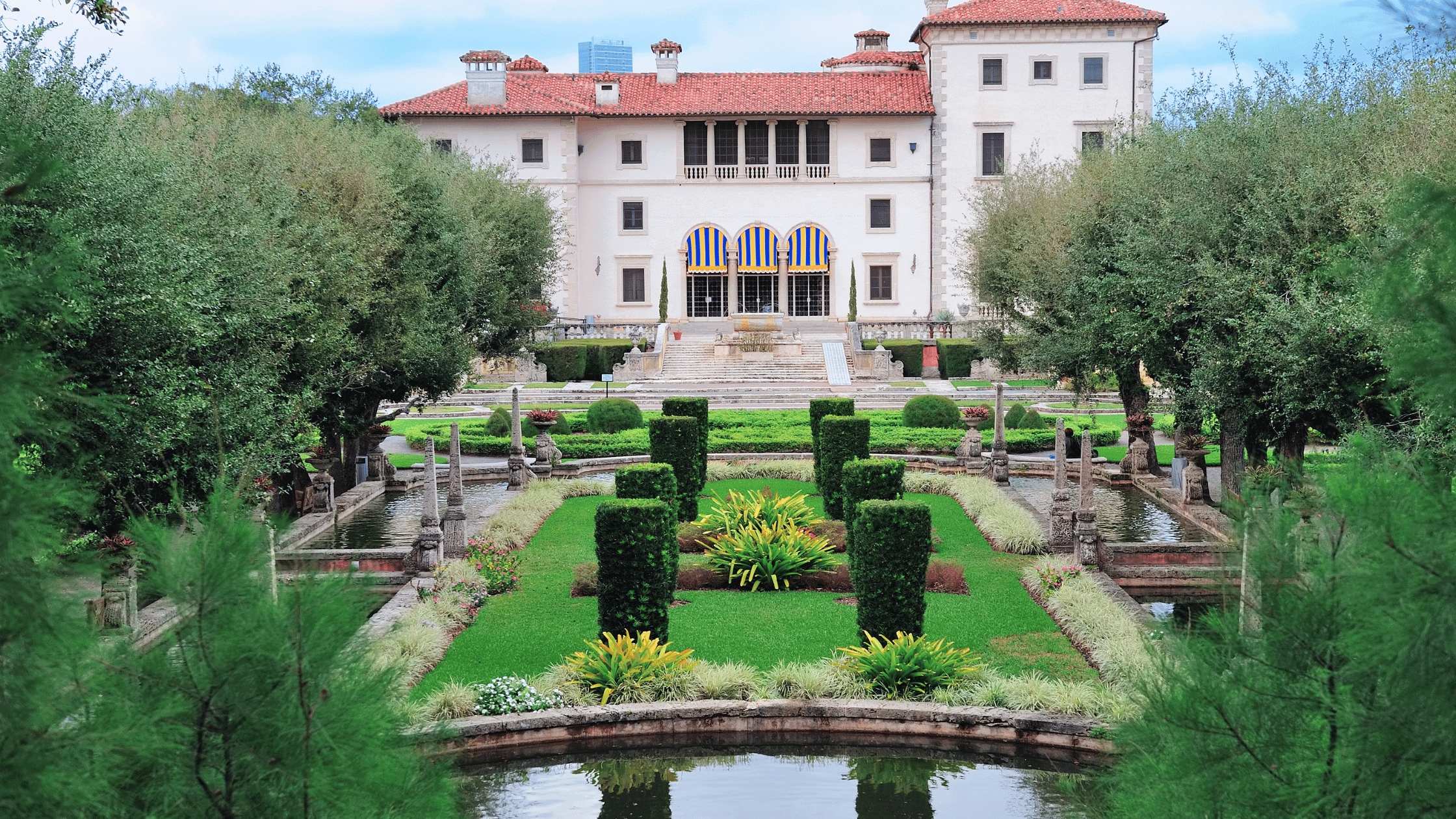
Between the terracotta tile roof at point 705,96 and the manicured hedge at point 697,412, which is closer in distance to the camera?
the manicured hedge at point 697,412

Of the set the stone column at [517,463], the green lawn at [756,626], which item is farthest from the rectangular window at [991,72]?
the green lawn at [756,626]

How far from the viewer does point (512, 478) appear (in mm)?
20453

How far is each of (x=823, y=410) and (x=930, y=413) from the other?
6078mm

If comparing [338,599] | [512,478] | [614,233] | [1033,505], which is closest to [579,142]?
[614,233]

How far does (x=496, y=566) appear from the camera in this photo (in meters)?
13.5

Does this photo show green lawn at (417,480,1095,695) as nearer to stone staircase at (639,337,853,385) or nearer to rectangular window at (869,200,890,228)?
stone staircase at (639,337,853,385)

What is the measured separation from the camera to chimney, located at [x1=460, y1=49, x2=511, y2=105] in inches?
1745

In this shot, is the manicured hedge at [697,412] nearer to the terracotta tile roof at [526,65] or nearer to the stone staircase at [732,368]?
the stone staircase at [732,368]

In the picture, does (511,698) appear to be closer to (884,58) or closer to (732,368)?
(732,368)

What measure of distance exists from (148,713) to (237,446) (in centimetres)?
858

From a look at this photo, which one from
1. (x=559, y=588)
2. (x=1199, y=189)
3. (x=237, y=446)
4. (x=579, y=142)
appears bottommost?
(x=559, y=588)

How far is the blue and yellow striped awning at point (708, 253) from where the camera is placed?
45.3 m

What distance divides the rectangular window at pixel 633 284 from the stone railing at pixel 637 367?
25.3 feet

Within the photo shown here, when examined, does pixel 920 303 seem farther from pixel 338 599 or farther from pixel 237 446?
pixel 338 599
